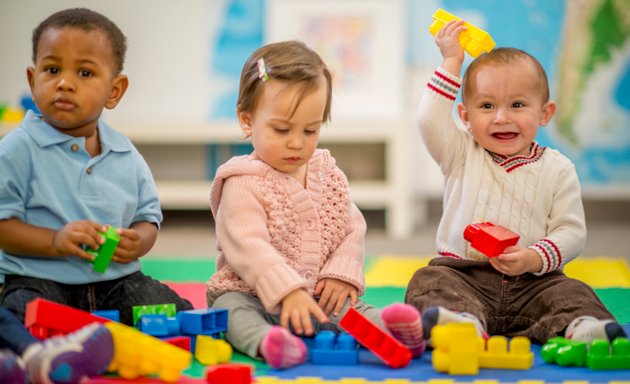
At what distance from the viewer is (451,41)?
1571 millimetres

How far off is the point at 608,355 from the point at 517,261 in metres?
0.27

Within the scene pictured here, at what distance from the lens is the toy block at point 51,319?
1.21m

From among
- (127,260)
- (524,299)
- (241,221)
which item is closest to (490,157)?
(524,299)

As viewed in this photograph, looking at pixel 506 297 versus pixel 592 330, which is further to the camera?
pixel 506 297

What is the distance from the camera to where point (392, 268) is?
8.05ft

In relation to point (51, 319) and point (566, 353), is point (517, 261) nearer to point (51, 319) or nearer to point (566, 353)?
point (566, 353)

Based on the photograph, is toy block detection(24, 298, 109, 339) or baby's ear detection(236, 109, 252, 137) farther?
baby's ear detection(236, 109, 252, 137)

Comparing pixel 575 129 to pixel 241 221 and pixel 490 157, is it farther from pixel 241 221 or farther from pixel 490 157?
pixel 241 221

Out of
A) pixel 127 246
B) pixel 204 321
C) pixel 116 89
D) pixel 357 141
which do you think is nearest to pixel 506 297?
pixel 204 321

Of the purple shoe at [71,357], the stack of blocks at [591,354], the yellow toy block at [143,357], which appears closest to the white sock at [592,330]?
the stack of blocks at [591,354]

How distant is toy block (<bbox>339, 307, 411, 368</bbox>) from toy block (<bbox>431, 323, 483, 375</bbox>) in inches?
1.9

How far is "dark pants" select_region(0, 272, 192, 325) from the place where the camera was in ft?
4.54

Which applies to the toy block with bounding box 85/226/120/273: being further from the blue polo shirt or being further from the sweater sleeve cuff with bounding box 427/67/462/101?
the sweater sleeve cuff with bounding box 427/67/462/101

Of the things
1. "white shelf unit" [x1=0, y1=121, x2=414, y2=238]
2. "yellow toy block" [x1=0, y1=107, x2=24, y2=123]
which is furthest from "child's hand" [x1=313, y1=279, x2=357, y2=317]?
"yellow toy block" [x1=0, y1=107, x2=24, y2=123]
